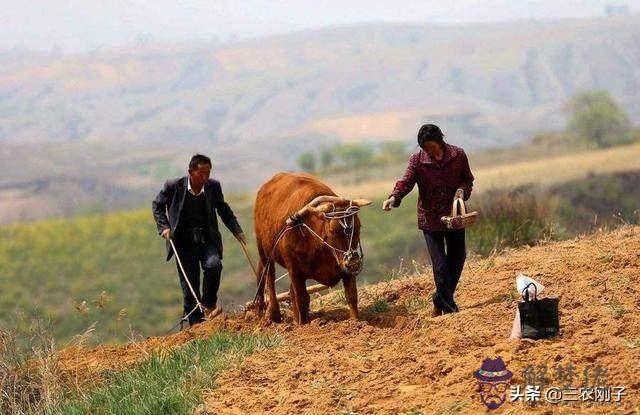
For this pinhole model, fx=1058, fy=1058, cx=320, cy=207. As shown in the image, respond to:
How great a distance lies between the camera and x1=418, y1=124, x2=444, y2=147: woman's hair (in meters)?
8.88

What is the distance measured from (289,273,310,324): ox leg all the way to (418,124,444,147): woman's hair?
1.95 metres

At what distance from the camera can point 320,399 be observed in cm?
687

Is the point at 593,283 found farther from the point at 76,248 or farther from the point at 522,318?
the point at 76,248

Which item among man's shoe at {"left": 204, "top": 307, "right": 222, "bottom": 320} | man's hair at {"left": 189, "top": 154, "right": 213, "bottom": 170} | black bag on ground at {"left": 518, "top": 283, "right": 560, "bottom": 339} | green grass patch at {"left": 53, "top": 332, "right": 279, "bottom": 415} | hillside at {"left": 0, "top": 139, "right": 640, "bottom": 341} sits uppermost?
man's hair at {"left": 189, "top": 154, "right": 213, "bottom": 170}

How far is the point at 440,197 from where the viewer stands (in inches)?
363

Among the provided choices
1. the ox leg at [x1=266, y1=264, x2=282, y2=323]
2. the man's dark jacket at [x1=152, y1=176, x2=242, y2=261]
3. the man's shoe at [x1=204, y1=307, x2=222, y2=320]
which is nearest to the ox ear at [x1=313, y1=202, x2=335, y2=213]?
the ox leg at [x1=266, y1=264, x2=282, y2=323]

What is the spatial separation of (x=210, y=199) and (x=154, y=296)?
2592 inches

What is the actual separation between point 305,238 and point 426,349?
2573mm

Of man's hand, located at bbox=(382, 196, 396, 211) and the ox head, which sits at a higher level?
man's hand, located at bbox=(382, 196, 396, 211)

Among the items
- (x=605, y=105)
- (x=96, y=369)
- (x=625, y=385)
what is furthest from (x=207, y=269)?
(x=605, y=105)

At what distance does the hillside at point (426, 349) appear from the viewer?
6.51 metres

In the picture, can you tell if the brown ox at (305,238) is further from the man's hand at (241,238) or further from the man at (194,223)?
the man at (194,223)

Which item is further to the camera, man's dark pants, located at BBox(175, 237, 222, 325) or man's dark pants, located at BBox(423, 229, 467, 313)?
man's dark pants, located at BBox(175, 237, 222, 325)

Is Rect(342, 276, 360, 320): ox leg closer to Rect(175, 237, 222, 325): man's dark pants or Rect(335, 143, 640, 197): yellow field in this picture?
Rect(175, 237, 222, 325): man's dark pants
